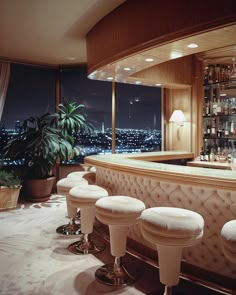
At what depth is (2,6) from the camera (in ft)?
12.1

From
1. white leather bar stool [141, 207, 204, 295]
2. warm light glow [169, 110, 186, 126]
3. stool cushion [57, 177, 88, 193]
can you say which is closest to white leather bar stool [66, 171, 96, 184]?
stool cushion [57, 177, 88, 193]

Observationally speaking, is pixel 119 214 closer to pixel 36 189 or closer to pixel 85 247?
pixel 85 247

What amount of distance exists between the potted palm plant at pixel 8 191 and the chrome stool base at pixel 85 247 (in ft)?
7.28

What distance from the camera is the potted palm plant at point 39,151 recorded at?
5777mm

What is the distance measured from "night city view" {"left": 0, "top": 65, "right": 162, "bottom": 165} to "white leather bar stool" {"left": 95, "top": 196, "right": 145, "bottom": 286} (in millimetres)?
3846

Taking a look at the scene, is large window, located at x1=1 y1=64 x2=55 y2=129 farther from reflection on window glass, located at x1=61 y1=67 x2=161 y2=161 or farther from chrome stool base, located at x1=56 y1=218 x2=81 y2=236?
chrome stool base, located at x1=56 y1=218 x2=81 y2=236

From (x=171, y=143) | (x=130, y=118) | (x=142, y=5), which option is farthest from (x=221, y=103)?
(x=142, y=5)

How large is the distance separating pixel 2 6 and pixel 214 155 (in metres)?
3.89

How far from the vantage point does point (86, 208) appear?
3.26m

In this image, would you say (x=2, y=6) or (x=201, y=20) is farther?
(x=2, y=6)

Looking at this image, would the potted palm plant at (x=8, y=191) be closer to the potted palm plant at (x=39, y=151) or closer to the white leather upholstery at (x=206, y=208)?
the potted palm plant at (x=39, y=151)

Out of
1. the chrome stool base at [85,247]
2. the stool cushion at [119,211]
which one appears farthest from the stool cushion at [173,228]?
the chrome stool base at [85,247]

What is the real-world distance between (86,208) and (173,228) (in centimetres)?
144

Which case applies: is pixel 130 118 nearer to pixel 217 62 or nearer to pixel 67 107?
pixel 67 107
